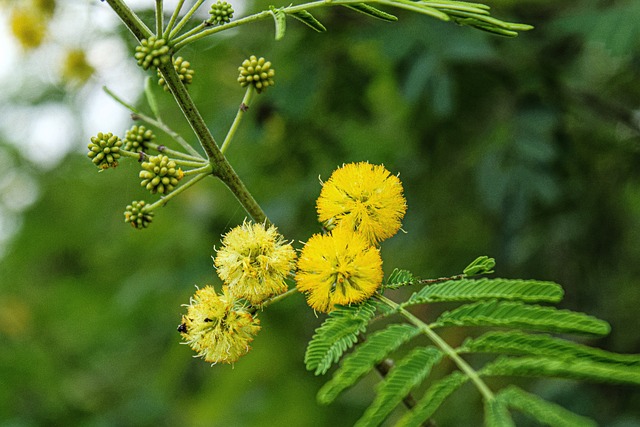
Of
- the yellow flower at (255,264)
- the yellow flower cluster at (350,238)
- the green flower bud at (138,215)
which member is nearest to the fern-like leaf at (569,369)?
the yellow flower cluster at (350,238)

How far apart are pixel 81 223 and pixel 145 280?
94.3 inches

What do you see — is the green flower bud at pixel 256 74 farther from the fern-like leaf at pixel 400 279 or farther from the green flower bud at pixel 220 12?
the fern-like leaf at pixel 400 279

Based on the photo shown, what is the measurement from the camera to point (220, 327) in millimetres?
2016

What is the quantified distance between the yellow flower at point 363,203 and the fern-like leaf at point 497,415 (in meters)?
0.72

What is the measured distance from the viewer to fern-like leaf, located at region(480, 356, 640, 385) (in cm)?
134

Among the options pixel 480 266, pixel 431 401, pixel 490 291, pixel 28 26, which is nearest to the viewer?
pixel 431 401

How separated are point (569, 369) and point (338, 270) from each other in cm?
71

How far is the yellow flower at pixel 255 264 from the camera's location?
78.5 inches

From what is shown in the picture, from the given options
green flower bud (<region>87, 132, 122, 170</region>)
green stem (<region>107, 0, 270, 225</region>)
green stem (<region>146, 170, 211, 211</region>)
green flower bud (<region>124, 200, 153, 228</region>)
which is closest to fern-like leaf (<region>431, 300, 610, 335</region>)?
green stem (<region>107, 0, 270, 225</region>)

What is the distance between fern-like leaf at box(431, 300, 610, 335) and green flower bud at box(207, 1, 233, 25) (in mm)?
1155

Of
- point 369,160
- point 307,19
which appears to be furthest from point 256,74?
point 369,160

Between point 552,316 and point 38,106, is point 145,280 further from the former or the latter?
point 552,316

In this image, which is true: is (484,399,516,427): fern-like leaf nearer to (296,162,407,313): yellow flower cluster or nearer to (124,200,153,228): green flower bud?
(296,162,407,313): yellow flower cluster

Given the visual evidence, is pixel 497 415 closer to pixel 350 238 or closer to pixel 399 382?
pixel 399 382
